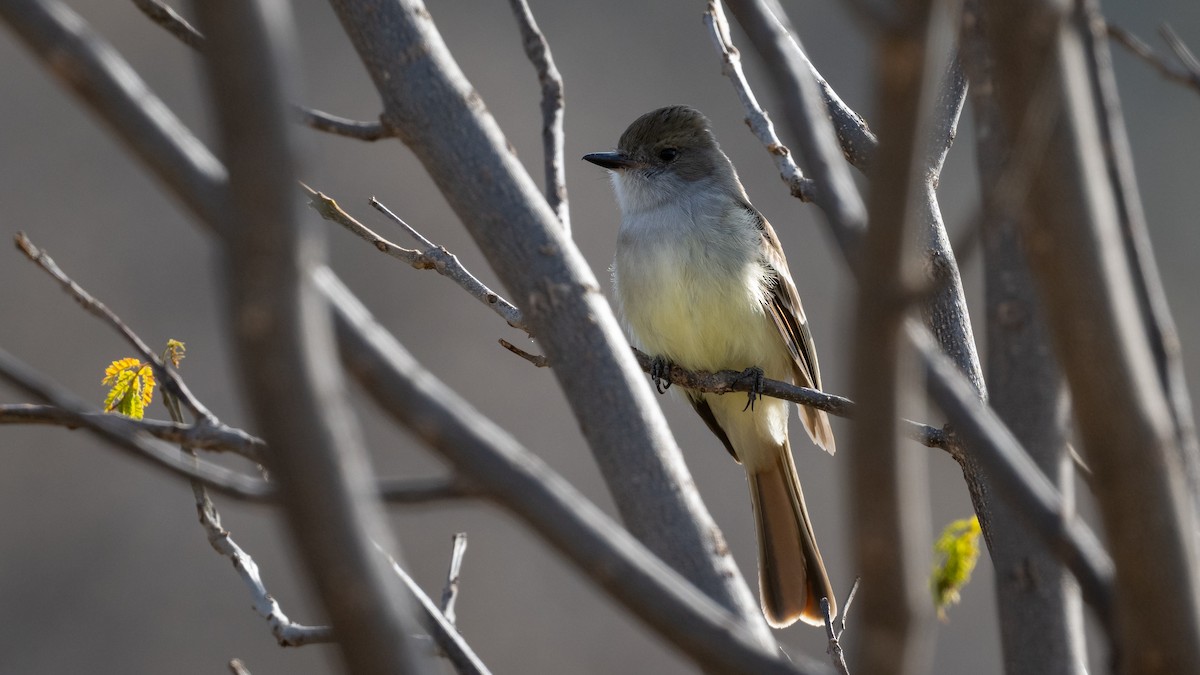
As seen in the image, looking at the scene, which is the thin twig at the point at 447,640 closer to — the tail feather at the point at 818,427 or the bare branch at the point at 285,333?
the bare branch at the point at 285,333

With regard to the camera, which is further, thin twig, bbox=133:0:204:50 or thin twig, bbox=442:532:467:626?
thin twig, bbox=442:532:467:626

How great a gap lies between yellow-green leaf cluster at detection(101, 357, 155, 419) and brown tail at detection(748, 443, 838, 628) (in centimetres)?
213

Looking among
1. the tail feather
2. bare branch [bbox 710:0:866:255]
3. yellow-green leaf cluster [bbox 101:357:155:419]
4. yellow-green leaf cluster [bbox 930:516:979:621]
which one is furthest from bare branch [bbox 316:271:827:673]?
the tail feather

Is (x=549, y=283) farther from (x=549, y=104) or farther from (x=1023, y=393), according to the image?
(x=549, y=104)

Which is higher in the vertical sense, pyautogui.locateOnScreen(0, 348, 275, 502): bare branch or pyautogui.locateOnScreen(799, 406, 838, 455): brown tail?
pyautogui.locateOnScreen(799, 406, 838, 455): brown tail

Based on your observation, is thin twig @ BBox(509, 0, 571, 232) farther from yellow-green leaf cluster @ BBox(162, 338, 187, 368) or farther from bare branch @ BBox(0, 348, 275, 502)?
bare branch @ BBox(0, 348, 275, 502)

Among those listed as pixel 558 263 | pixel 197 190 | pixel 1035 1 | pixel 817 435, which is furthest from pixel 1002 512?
pixel 817 435

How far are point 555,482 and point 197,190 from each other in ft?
1.62

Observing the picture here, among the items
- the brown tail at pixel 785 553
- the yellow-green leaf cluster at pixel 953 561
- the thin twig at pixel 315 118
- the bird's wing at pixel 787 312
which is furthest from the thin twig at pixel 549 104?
the bird's wing at pixel 787 312

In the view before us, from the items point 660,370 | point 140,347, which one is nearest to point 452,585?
point 140,347

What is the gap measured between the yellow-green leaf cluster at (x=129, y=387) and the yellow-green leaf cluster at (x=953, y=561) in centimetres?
138

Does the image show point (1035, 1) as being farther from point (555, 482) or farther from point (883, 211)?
point (555, 482)

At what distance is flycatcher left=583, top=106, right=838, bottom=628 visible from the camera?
14.1 feet

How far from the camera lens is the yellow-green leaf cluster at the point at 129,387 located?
2.23 metres
